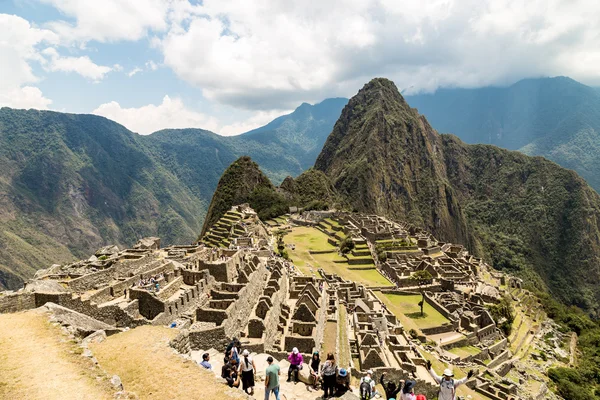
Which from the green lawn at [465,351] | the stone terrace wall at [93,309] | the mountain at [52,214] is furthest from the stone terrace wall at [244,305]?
the mountain at [52,214]

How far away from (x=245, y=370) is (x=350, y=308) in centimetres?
2134

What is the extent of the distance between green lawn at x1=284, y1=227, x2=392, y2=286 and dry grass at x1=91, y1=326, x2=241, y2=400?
32.0 meters

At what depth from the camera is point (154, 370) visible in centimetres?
1158

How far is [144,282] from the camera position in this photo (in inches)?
805

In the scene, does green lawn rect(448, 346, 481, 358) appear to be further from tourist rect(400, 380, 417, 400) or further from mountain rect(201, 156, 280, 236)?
mountain rect(201, 156, 280, 236)

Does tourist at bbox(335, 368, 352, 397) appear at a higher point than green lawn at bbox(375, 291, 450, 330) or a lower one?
higher

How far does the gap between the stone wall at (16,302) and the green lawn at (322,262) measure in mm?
31559

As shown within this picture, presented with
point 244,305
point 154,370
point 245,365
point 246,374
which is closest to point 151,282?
point 244,305

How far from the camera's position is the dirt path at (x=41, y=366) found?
371 inches

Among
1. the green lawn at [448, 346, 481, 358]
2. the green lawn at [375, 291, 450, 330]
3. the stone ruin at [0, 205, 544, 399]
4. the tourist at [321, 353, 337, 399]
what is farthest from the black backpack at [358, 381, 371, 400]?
the green lawn at [448, 346, 481, 358]

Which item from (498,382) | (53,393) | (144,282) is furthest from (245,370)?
(498,382)

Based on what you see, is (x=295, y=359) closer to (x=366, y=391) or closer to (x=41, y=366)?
(x=366, y=391)

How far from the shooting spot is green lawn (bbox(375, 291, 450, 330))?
122ft

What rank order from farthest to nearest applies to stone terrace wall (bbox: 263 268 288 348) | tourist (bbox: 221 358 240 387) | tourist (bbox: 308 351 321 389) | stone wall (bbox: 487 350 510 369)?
stone wall (bbox: 487 350 510 369) < stone terrace wall (bbox: 263 268 288 348) < tourist (bbox: 308 351 321 389) < tourist (bbox: 221 358 240 387)
